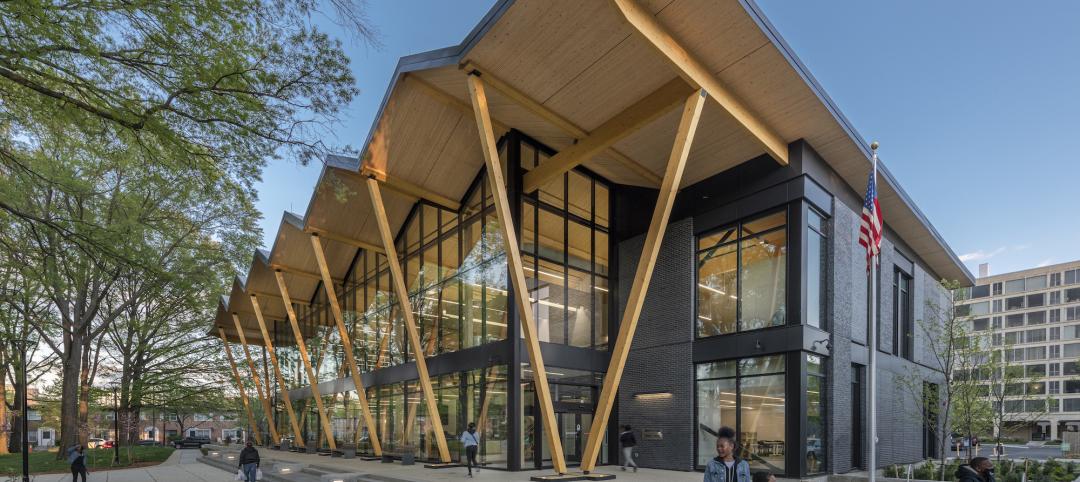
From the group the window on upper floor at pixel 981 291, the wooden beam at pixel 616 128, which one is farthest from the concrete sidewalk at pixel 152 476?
the window on upper floor at pixel 981 291

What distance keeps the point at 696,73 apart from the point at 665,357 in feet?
28.4

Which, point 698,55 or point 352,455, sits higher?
point 698,55

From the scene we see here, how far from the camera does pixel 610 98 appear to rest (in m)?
15.2

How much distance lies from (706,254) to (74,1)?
50.6 feet

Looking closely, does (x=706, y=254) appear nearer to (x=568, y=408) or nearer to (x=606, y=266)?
(x=606, y=266)

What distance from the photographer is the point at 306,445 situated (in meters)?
36.1

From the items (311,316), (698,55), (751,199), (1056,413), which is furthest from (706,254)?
(1056,413)

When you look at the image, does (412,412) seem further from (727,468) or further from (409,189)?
(727,468)

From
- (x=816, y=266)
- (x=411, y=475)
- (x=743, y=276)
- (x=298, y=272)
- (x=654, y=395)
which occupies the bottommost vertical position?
(x=411, y=475)

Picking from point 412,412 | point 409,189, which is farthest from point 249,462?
point 409,189

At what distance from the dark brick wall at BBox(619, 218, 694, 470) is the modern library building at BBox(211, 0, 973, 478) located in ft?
0.21

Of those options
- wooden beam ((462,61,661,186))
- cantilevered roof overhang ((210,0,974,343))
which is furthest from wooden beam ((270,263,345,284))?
wooden beam ((462,61,661,186))

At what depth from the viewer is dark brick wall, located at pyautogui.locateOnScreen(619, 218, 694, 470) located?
58.5 ft

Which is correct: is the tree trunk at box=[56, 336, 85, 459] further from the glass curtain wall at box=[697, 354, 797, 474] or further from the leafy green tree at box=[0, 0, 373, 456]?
the glass curtain wall at box=[697, 354, 797, 474]
